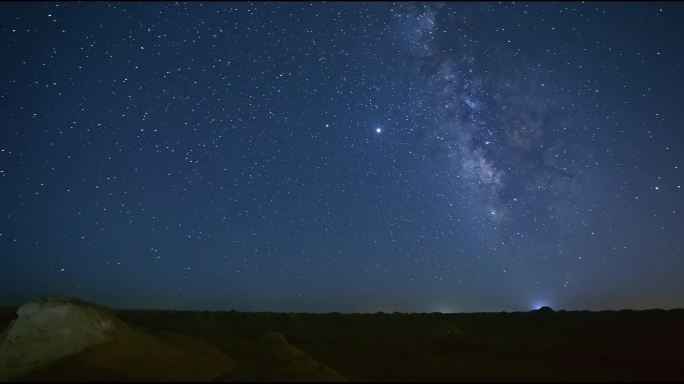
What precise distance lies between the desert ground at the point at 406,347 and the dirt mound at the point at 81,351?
0.30 ft

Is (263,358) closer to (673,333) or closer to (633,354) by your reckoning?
(633,354)

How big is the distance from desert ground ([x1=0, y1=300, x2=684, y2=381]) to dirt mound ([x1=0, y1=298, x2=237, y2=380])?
9 centimetres

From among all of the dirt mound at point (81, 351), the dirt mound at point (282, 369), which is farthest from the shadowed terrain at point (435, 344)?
the dirt mound at point (81, 351)

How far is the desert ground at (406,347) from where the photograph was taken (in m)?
15.4

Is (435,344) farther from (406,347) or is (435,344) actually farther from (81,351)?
(81,351)

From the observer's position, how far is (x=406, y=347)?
25.8 meters

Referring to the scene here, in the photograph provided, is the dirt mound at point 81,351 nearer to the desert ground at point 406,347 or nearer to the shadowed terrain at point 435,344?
the desert ground at point 406,347

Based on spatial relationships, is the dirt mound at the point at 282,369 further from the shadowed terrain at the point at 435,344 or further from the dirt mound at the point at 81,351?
the dirt mound at the point at 81,351

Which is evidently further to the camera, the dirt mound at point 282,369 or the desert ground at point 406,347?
the desert ground at point 406,347

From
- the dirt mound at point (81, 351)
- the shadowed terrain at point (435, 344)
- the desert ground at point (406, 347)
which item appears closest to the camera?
the dirt mound at point (81, 351)

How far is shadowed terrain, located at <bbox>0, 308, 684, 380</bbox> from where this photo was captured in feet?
57.4

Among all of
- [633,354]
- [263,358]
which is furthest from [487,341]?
[263,358]

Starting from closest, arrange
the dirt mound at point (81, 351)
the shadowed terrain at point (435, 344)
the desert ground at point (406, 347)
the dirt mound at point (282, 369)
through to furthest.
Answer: the dirt mound at point (282, 369)
the dirt mound at point (81, 351)
the desert ground at point (406, 347)
the shadowed terrain at point (435, 344)

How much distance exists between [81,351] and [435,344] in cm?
1910
